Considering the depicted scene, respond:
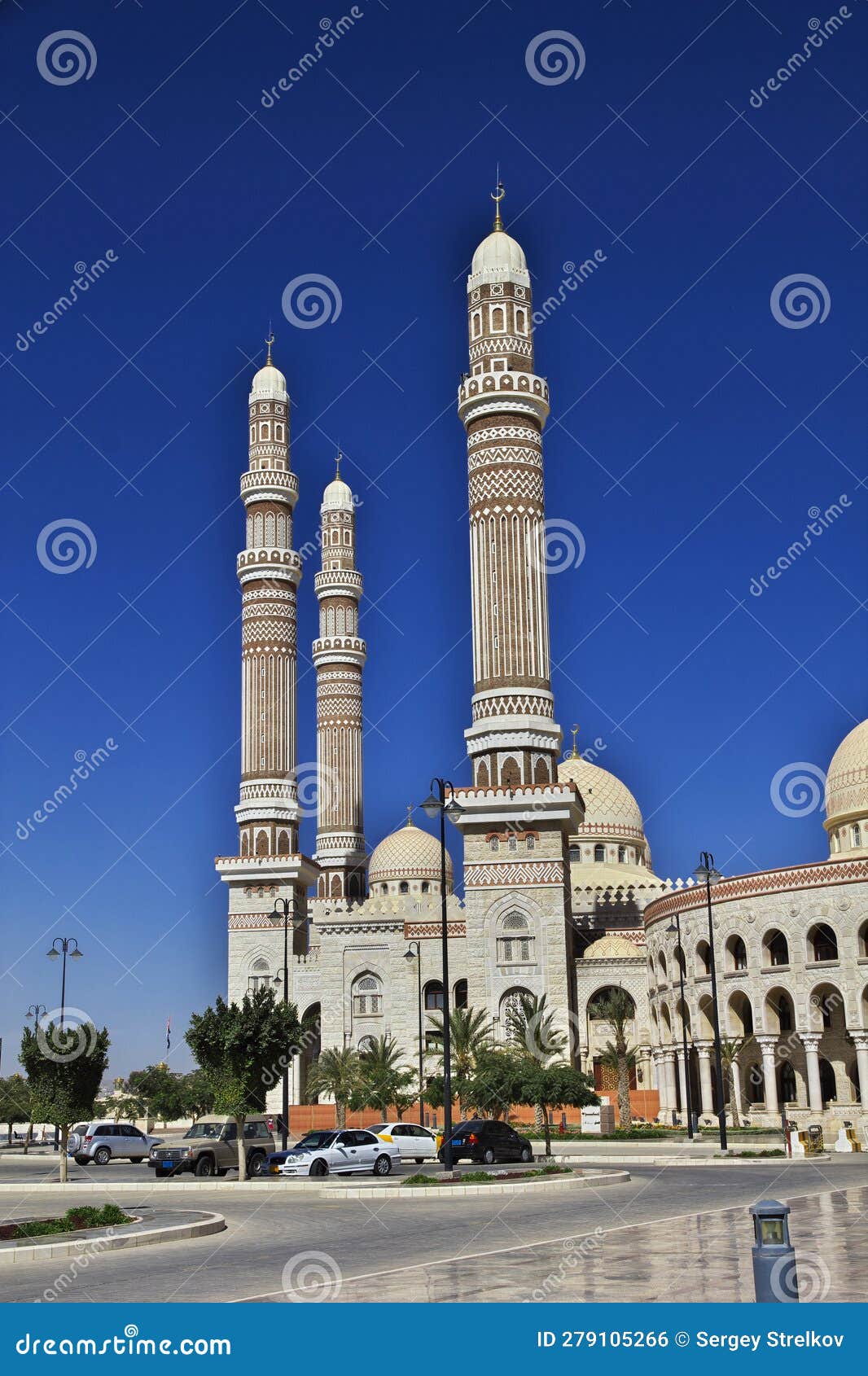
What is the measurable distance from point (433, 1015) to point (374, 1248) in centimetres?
5217

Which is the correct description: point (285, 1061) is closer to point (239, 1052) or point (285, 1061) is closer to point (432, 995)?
point (239, 1052)

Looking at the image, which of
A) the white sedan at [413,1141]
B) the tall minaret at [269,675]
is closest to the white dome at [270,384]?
the tall minaret at [269,675]

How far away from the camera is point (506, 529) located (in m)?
59.2

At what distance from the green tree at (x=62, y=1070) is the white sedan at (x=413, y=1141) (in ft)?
25.2

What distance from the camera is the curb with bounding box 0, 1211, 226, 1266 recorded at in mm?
14617

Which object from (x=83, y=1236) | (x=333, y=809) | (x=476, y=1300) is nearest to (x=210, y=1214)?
(x=83, y=1236)

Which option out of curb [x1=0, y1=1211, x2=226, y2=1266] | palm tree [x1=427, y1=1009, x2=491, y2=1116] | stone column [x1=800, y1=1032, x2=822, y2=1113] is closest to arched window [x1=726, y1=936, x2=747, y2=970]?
stone column [x1=800, y1=1032, x2=822, y2=1113]

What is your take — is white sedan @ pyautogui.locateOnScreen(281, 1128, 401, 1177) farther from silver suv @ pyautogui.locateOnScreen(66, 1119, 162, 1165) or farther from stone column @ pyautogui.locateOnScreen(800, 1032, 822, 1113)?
stone column @ pyautogui.locateOnScreen(800, 1032, 822, 1113)

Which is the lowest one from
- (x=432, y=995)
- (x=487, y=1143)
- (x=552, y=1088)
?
(x=487, y=1143)

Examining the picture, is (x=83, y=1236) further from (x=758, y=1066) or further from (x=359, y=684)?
(x=359, y=684)

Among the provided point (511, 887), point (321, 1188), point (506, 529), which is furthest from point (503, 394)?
point (321, 1188)

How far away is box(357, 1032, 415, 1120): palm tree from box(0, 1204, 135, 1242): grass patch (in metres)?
36.5

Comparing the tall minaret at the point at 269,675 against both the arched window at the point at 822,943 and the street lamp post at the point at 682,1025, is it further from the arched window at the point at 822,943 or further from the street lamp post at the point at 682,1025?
the arched window at the point at 822,943

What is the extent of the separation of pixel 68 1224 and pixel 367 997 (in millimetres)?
52897
